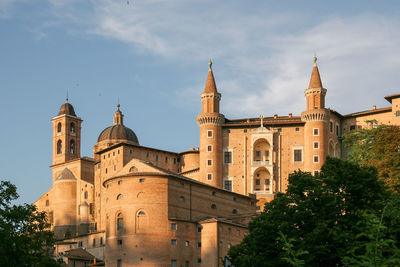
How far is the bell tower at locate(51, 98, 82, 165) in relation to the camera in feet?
345

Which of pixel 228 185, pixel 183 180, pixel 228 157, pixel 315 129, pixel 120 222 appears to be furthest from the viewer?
pixel 228 157

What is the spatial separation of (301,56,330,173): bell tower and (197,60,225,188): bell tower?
10.8 metres

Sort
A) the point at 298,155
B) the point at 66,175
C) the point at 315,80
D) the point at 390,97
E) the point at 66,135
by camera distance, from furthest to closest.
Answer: the point at 66,135
the point at 66,175
the point at 315,80
the point at 390,97
the point at 298,155

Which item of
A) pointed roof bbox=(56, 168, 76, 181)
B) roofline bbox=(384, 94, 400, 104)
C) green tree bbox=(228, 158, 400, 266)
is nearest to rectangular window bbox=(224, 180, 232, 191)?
roofline bbox=(384, 94, 400, 104)

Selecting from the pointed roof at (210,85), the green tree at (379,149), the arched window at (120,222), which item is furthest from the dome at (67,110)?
the arched window at (120,222)

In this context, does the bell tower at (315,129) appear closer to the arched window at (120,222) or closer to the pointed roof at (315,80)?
the pointed roof at (315,80)

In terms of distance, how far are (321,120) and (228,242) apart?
2730 centimetres

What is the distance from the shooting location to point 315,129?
84188 millimetres

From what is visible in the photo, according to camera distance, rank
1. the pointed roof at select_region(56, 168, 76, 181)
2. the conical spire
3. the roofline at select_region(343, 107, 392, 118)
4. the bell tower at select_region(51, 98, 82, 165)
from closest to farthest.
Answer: the roofline at select_region(343, 107, 392, 118), the pointed roof at select_region(56, 168, 76, 181), the bell tower at select_region(51, 98, 82, 165), the conical spire

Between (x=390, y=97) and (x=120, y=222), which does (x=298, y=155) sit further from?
→ (x=120, y=222)

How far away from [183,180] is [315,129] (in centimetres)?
2380

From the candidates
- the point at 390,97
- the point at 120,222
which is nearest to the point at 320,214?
the point at 120,222

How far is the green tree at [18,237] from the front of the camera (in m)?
40.1

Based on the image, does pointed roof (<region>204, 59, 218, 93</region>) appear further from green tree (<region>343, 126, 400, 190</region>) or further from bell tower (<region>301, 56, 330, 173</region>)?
green tree (<region>343, 126, 400, 190</region>)
